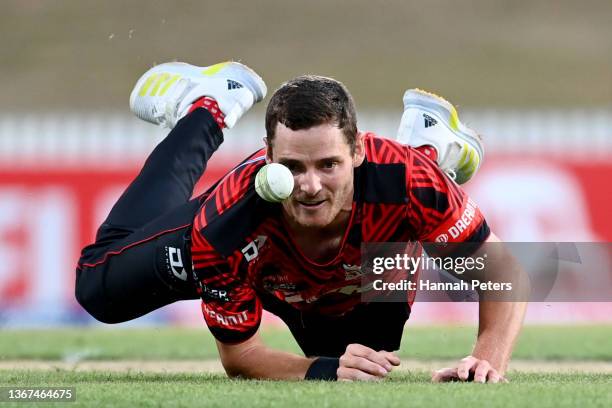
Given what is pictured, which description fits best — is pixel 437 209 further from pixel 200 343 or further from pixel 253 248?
pixel 200 343

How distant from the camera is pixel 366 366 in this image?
188 inches

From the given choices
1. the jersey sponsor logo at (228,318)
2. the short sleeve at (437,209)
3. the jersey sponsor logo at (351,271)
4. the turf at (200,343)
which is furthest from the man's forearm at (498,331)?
the turf at (200,343)

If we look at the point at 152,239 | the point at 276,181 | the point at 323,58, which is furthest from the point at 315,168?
the point at 323,58

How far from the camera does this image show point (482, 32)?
24281mm

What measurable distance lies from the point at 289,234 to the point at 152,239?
34.3 inches

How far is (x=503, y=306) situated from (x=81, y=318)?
7.11 metres

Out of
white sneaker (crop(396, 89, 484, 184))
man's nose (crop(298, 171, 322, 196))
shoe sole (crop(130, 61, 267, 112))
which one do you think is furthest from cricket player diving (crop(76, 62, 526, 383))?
white sneaker (crop(396, 89, 484, 184))

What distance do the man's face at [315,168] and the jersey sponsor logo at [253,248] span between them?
0.25 meters

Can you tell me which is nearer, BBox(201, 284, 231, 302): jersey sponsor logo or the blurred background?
BBox(201, 284, 231, 302): jersey sponsor logo

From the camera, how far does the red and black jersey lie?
4879mm

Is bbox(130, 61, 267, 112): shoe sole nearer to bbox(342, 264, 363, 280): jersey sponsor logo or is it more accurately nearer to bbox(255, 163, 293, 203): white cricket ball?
bbox(342, 264, 363, 280): jersey sponsor logo

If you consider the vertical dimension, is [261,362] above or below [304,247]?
below

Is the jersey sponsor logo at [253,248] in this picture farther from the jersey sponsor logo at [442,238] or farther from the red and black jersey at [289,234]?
the jersey sponsor logo at [442,238]

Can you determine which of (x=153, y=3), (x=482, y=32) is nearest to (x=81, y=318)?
(x=153, y=3)
